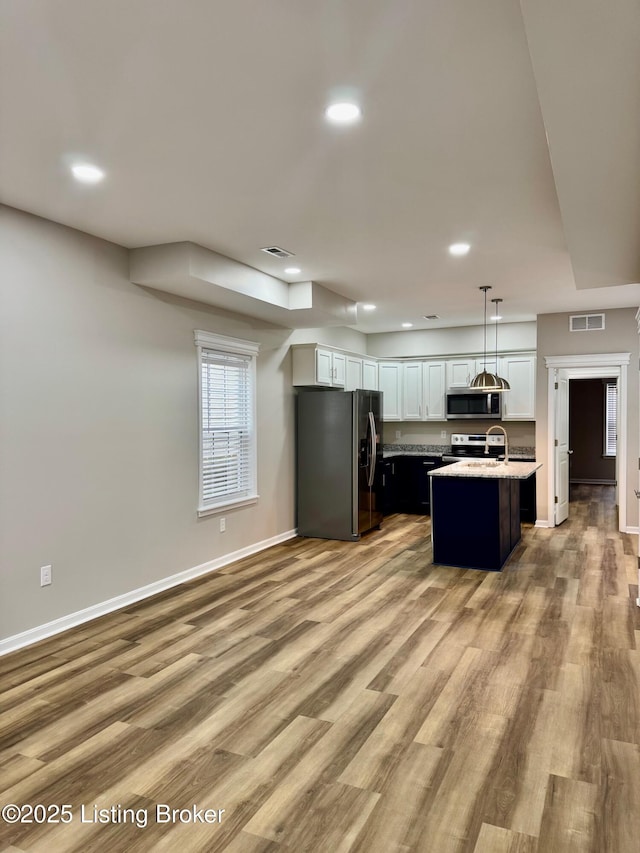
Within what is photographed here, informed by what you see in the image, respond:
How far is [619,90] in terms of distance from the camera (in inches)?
73.7

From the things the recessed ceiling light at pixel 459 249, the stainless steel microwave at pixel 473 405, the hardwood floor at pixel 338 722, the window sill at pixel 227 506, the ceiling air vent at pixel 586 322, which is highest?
the recessed ceiling light at pixel 459 249

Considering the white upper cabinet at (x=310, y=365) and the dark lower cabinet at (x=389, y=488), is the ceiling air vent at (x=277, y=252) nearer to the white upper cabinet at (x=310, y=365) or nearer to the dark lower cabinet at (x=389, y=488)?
the white upper cabinet at (x=310, y=365)

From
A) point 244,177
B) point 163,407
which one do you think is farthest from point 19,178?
point 163,407

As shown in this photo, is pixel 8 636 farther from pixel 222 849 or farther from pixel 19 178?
pixel 19 178

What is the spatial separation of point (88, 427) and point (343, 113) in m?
2.73

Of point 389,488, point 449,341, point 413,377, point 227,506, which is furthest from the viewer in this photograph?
point 413,377

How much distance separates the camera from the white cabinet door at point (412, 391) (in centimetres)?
886

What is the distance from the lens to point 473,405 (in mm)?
8305

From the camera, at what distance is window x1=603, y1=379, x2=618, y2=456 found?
11914 mm

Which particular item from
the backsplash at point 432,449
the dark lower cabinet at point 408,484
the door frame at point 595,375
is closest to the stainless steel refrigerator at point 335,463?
the dark lower cabinet at point 408,484

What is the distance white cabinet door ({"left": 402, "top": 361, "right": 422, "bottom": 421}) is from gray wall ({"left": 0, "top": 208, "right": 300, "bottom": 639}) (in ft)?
13.4

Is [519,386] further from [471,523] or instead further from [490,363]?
[471,523]

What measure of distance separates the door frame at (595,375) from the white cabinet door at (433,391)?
1713 millimetres

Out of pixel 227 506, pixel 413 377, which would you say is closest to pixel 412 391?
pixel 413 377
